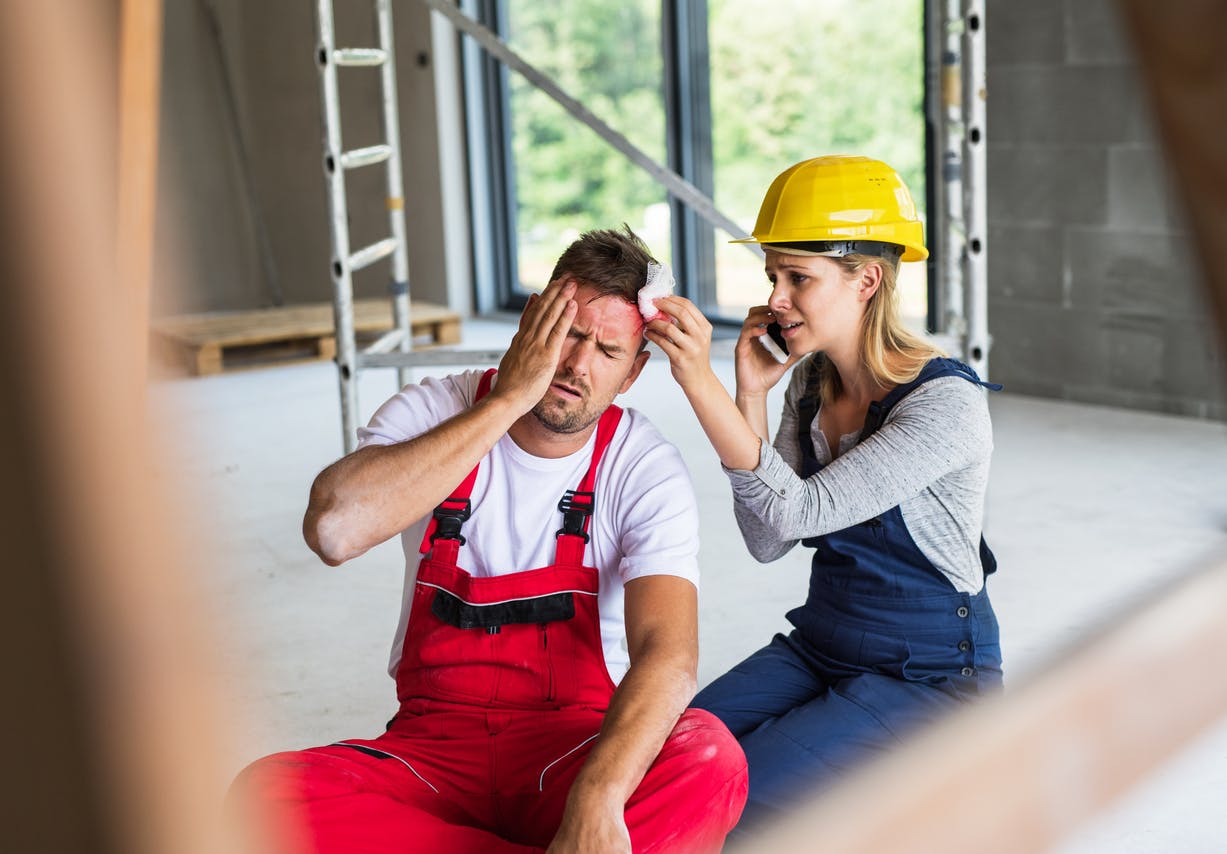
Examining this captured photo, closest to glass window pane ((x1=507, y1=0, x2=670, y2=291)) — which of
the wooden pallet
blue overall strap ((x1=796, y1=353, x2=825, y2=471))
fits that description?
the wooden pallet

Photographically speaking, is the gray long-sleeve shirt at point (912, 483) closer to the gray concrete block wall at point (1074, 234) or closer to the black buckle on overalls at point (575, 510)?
the black buckle on overalls at point (575, 510)

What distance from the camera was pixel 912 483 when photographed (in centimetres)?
230

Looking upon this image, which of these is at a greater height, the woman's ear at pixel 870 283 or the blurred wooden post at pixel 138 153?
the blurred wooden post at pixel 138 153

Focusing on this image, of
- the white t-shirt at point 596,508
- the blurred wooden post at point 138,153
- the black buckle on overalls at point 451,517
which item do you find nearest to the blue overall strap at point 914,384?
the white t-shirt at point 596,508

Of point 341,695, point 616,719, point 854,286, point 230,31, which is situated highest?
point 230,31

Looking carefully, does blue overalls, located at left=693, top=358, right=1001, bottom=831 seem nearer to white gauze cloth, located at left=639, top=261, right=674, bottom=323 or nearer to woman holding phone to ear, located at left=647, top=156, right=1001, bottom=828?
woman holding phone to ear, located at left=647, top=156, right=1001, bottom=828

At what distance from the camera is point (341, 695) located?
3.63 metres

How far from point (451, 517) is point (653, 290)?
1.68ft

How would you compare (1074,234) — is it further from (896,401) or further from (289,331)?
(289,331)

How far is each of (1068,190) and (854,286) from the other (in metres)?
4.50

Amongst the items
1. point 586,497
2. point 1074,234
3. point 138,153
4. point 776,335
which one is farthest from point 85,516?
point 1074,234

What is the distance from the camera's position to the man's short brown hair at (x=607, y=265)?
2.32 metres

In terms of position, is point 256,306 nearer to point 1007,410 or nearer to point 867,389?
point 1007,410

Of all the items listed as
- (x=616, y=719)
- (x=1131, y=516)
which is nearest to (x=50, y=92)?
(x=616, y=719)
